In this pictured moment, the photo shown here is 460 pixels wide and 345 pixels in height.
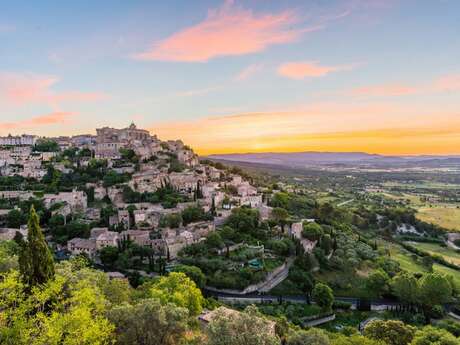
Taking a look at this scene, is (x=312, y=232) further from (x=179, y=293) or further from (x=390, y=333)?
(x=179, y=293)

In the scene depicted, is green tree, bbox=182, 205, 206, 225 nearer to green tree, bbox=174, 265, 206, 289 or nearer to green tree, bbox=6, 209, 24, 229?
green tree, bbox=174, 265, 206, 289

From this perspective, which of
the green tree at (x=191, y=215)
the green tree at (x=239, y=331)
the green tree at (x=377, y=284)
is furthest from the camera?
the green tree at (x=191, y=215)

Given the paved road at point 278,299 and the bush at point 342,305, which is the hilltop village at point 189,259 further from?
the paved road at point 278,299

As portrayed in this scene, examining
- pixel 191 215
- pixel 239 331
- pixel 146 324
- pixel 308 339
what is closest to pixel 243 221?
pixel 191 215

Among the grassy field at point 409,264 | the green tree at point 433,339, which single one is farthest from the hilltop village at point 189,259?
the grassy field at point 409,264

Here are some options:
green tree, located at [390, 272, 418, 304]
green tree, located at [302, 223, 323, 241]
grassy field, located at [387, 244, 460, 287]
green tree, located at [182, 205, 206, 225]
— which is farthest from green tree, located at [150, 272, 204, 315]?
grassy field, located at [387, 244, 460, 287]

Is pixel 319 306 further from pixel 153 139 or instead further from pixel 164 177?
pixel 153 139
